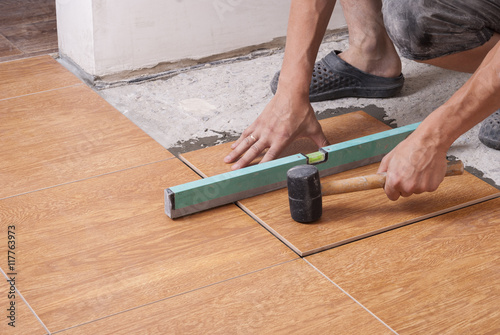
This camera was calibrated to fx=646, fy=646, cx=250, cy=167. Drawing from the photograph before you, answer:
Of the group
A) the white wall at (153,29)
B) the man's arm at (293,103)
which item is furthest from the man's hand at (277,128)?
the white wall at (153,29)

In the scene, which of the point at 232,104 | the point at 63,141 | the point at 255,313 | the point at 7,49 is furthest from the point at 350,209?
the point at 7,49

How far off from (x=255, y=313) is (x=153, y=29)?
4.80ft

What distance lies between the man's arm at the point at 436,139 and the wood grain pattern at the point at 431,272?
0.13 m

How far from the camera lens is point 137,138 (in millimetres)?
2047

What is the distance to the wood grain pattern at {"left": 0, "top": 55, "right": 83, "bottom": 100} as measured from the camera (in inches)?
92.1

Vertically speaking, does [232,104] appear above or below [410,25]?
below

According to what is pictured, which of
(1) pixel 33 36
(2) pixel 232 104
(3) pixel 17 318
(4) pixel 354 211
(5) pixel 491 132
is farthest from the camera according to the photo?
(1) pixel 33 36

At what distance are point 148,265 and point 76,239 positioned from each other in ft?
0.69

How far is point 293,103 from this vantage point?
1.81 meters

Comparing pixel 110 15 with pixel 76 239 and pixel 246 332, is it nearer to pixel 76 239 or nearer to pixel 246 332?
pixel 76 239

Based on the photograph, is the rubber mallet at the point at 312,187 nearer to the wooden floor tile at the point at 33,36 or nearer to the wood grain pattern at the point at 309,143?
the wood grain pattern at the point at 309,143

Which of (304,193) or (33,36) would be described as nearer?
(304,193)

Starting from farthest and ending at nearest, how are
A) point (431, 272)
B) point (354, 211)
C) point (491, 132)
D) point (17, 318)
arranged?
point (491, 132)
point (354, 211)
point (431, 272)
point (17, 318)

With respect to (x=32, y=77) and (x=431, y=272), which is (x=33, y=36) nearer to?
(x=32, y=77)
